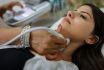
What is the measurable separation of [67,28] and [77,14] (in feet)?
0.39

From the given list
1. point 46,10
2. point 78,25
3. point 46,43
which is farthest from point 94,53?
point 46,10

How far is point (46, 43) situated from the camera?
1.29m

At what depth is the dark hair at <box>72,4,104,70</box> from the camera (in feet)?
4.56

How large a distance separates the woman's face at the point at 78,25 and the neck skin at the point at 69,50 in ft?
0.14

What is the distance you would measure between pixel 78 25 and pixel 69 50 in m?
0.16

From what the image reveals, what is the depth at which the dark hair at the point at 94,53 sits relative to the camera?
4.56 feet

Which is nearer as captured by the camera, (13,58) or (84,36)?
(13,58)

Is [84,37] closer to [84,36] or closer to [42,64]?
[84,36]

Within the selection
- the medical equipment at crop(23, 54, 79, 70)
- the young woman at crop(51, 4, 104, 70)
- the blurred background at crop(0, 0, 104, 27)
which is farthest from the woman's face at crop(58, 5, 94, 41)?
the blurred background at crop(0, 0, 104, 27)

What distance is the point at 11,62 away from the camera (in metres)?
1.22

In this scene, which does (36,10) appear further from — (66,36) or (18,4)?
(66,36)

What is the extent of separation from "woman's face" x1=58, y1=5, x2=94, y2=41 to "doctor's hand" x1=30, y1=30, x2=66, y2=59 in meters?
0.08

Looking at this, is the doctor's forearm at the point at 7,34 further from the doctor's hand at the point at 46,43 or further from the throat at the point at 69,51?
the throat at the point at 69,51

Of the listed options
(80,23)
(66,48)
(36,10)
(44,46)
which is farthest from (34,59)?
(36,10)
